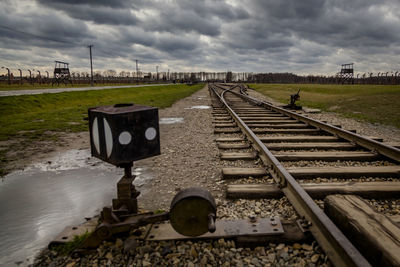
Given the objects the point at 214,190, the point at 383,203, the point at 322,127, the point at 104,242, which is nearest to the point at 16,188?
the point at 104,242

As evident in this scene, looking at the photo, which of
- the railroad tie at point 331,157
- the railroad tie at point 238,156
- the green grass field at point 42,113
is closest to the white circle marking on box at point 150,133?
the railroad tie at point 238,156

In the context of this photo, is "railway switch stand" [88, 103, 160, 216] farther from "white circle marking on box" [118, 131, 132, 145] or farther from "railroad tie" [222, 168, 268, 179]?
"railroad tie" [222, 168, 268, 179]

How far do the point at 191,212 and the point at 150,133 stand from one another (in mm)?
735

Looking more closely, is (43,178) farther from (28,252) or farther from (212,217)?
(212,217)

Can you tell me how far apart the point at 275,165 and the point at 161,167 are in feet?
5.77

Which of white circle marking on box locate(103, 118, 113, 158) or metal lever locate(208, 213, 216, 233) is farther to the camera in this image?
white circle marking on box locate(103, 118, 113, 158)

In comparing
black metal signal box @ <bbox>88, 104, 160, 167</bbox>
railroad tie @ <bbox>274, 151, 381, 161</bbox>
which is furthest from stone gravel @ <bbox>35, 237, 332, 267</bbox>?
railroad tie @ <bbox>274, 151, 381, 161</bbox>

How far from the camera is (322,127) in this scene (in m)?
5.98

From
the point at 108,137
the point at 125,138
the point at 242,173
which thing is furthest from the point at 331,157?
the point at 108,137

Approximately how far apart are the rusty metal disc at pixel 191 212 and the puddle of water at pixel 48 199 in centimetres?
122

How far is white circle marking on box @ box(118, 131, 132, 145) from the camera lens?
6.58 feet

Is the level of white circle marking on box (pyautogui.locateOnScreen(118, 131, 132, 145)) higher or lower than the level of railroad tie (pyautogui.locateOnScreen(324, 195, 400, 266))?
higher

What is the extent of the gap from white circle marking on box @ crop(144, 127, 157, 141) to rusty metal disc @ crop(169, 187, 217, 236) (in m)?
0.58

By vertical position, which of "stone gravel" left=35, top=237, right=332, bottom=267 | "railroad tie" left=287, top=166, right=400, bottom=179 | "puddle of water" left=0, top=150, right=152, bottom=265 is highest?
"railroad tie" left=287, top=166, right=400, bottom=179
